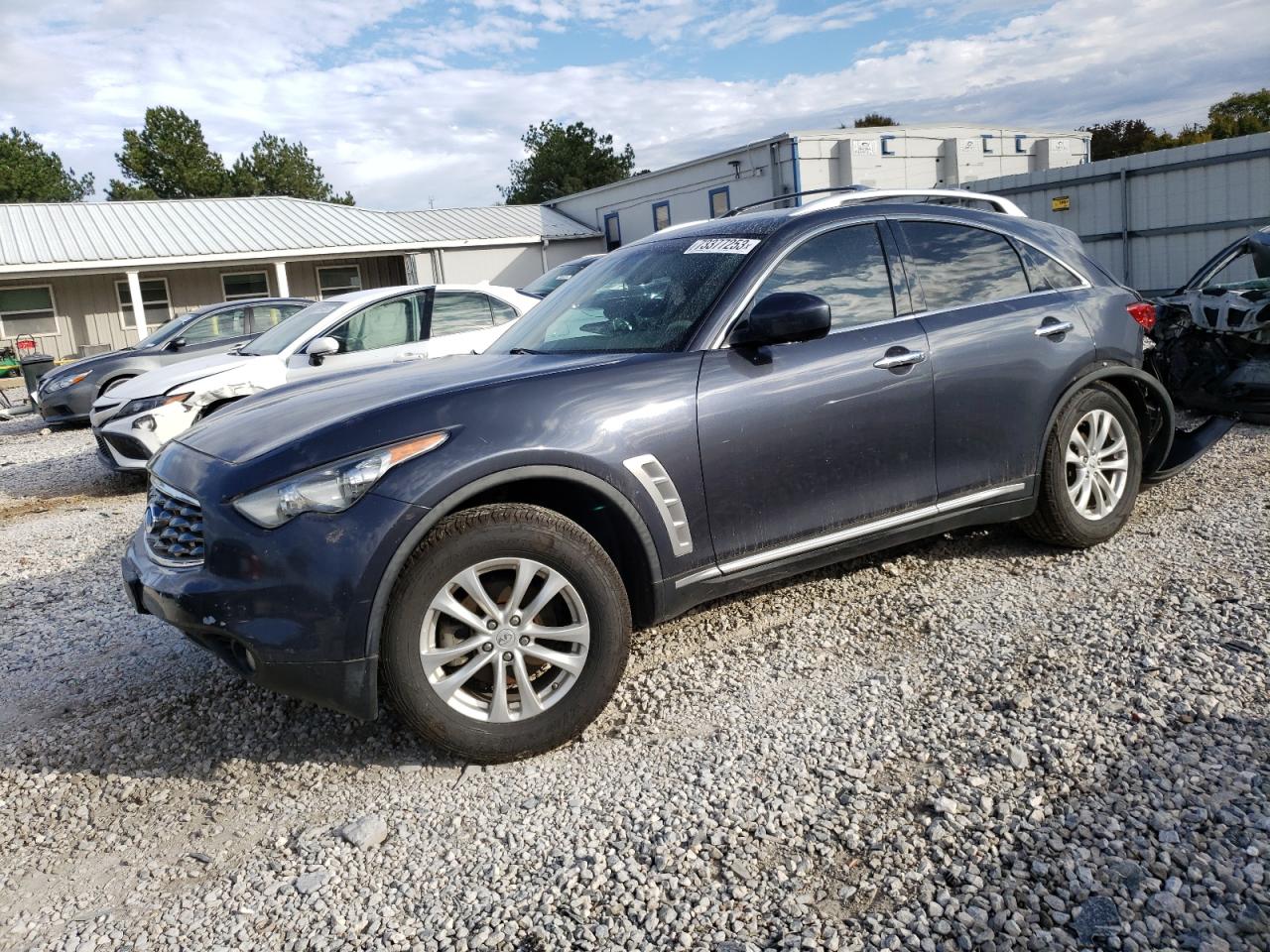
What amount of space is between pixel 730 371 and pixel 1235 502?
3.60 meters

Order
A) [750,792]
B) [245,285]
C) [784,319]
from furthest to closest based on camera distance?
[245,285], [784,319], [750,792]

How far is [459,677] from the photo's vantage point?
3.07 m

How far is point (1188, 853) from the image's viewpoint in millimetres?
2443

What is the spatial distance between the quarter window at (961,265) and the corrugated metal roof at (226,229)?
2456 centimetres

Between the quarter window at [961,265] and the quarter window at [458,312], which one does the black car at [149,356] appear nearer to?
the quarter window at [458,312]

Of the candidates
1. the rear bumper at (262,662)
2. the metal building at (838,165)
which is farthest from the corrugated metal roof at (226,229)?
the rear bumper at (262,662)

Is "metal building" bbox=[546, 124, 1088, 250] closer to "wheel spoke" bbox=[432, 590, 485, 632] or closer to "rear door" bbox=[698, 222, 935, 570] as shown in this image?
"rear door" bbox=[698, 222, 935, 570]

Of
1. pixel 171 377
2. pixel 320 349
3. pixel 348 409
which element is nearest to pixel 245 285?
pixel 171 377

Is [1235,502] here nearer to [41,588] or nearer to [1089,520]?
[1089,520]

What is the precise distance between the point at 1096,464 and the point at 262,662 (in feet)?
12.9

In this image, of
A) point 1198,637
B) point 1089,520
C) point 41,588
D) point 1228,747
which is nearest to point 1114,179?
point 1089,520

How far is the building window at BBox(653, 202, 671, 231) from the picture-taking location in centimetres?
2652

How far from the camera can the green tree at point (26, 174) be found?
5438 centimetres

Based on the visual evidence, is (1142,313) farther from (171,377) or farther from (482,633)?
(171,377)
